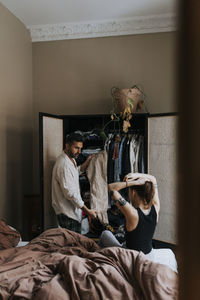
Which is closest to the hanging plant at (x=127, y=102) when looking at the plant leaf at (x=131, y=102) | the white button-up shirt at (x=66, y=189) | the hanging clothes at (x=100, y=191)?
the plant leaf at (x=131, y=102)

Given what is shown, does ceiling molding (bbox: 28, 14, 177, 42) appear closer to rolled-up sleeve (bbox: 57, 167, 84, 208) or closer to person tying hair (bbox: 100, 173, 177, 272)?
rolled-up sleeve (bbox: 57, 167, 84, 208)

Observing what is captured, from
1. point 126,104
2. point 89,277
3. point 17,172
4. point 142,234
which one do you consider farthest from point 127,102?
point 89,277

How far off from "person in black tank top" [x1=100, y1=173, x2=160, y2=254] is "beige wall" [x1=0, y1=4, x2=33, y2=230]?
1.81 m

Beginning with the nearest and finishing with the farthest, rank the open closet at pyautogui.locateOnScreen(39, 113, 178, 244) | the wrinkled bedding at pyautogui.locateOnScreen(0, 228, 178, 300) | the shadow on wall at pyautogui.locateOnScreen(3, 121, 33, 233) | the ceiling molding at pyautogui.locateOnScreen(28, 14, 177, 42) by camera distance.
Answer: the wrinkled bedding at pyautogui.locateOnScreen(0, 228, 178, 300) < the open closet at pyautogui.locateOnScreen(39, 113, 178, 244) < the shadow on wall at pyautogui.locateOnScreen(3, 121, 33, 233) < the ceiling molding at pyautogui.locateOnScreen(28, 14, 177, 42)

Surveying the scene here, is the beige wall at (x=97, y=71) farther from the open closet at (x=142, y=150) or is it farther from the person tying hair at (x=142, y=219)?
the person tying hair at (x=142, y=219)

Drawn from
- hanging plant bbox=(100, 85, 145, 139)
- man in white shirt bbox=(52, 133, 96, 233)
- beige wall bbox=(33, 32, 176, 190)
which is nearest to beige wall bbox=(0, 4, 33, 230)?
beige wall bbox=(33, 32, 176, 190)

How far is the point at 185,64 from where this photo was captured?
12 centimetres

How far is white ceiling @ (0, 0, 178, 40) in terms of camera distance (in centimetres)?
356

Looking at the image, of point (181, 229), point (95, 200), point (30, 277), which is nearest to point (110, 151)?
point (95, 200)

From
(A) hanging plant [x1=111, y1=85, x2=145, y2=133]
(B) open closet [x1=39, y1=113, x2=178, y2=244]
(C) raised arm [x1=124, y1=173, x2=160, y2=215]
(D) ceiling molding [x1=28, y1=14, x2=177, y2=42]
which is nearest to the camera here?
(C) raised arm [x1=124, y1=173, x2=160, y2=215]

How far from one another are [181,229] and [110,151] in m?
3.48

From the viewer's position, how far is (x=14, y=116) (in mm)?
3861

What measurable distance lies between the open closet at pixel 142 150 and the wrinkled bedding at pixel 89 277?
1513 mm

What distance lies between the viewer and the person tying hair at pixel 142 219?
226 cm
